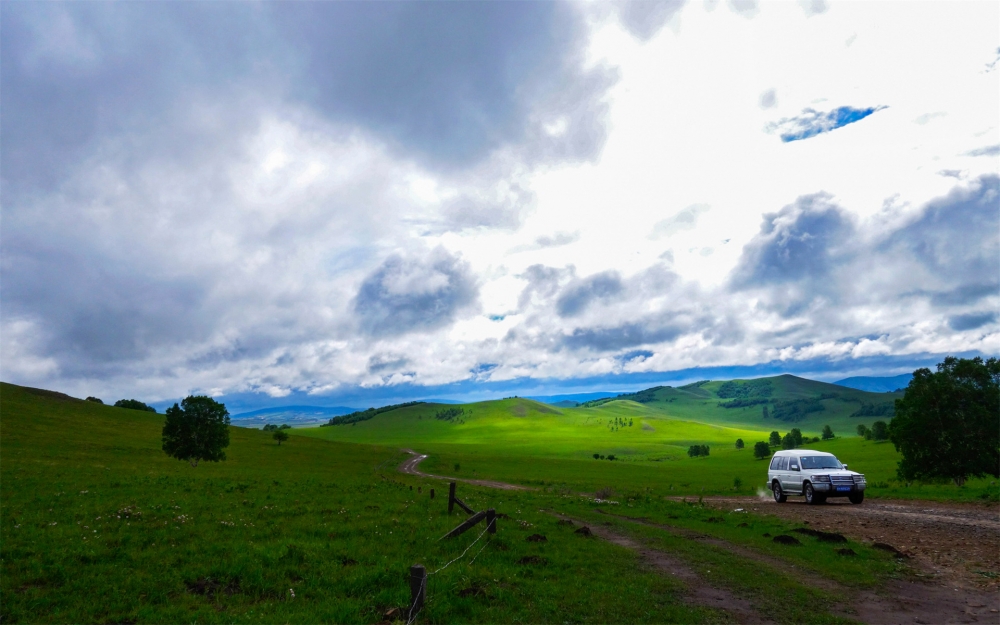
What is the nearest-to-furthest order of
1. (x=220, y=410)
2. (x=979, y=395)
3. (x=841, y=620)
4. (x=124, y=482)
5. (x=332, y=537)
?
(x=841, y=620) → (x=332, y=537) → (x=124, y=482) → (x=979, y=395) → (x=220, y=410)

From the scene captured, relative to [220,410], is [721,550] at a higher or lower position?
lower

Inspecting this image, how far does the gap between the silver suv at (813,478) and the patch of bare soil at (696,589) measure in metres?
19.0

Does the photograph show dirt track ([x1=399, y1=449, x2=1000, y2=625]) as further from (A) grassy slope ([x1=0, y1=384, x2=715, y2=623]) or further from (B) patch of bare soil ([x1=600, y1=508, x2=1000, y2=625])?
(A) grassy slope ([x1=0, y1=384, x2=715, y2=623])

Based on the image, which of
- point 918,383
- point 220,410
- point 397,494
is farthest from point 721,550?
point 220,410

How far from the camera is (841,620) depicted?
10.8 m

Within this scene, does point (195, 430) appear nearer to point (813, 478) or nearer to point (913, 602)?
point (813, 478)

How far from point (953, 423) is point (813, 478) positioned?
23447 mm

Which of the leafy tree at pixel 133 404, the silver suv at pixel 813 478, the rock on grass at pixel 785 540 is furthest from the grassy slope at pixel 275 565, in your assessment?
the leafy tree at pixel 133 404

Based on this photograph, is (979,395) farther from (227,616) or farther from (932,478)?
(227,616)

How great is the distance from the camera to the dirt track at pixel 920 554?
11.7m

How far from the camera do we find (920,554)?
1748 cm

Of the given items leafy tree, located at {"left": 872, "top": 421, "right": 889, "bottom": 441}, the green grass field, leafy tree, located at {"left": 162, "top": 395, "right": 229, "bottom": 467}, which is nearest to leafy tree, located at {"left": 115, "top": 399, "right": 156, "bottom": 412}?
leafy tree, located at {"left": 162, "top": 395, "right": 229, "bottom": 467}

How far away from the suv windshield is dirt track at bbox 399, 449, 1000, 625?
228cm

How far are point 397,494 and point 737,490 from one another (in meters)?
30.8
